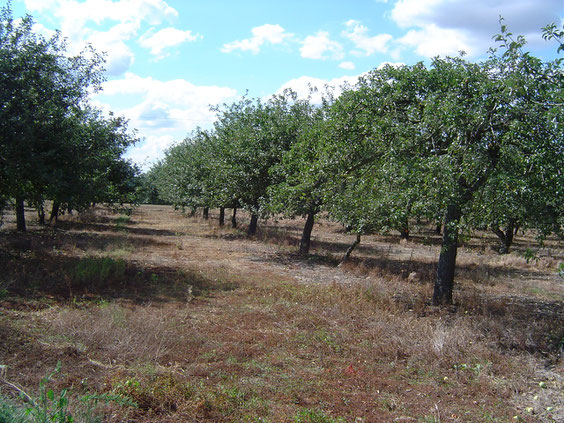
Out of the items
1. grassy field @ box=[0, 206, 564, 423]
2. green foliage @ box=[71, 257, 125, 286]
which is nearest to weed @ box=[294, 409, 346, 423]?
grassy field @ box=[0, 206, 564, 423]

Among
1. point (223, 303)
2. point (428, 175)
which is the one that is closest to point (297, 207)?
point (223, 303)

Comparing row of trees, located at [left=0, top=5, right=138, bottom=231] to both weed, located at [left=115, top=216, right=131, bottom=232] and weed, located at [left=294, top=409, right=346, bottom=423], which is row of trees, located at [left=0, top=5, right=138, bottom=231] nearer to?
weed, located at [left=294, top=409, right=346, bottom=423]

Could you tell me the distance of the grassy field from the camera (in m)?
4.98

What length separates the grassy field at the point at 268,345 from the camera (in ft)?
16.3

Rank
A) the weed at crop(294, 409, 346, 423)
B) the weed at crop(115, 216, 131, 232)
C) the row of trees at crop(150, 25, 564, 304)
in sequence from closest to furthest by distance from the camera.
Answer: the weed at crop(294, 409, 346, 423) < the row of trees at crop(150, 25, 564, 304) < the weed at crop(115, 216, 131, 232)

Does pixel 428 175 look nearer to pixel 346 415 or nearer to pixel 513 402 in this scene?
pixel 513 402

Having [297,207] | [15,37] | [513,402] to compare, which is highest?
[15,37]

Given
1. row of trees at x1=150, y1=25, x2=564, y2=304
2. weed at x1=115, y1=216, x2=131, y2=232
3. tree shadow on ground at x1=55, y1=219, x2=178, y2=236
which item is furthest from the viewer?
weed at x1=115, y1=216, x2=131, y2=232

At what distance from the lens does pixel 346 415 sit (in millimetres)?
4922

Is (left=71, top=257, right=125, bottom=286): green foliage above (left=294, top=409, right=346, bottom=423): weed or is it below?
above

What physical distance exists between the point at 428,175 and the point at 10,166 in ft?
30.7

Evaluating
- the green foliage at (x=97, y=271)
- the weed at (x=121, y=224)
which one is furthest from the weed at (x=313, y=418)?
the weed at (x=121, y=224)

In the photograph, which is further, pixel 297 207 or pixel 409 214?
pixel 297 207

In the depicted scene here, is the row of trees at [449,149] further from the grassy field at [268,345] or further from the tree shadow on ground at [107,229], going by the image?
the tree shadow on ground at [107,229]
